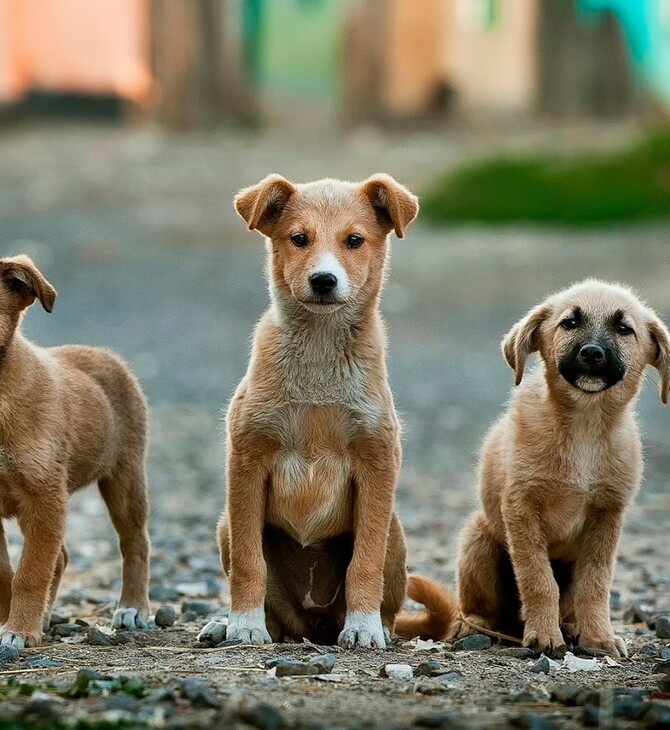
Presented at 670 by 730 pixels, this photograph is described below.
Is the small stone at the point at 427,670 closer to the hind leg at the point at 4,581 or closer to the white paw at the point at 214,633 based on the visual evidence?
the white paw at the point at 214,633

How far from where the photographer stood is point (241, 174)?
21.1 metres

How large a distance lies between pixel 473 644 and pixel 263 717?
2113 mm

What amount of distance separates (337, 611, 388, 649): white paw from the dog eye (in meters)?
1.55

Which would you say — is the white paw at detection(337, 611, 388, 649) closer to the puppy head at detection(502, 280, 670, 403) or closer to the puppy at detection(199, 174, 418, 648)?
the puppy at detection(199, 174, 418, 648)

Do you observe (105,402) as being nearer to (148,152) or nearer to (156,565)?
(156,565)

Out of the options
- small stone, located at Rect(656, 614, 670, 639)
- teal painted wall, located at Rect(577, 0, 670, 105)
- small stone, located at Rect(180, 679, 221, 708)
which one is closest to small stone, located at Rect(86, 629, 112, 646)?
small stone, located at Rect(180, 679, 221, 708)

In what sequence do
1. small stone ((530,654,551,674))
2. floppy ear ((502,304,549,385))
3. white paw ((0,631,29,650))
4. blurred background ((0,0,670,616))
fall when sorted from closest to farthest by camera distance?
1. small stone ((530,654,551,674))
2. white paw ((0,631,29,650))
3. floppy ear ((502,304,549,385))
4. blurred background ((0,0,670,616))

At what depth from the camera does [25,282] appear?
20.2 feet

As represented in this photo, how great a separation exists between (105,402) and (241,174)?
14.7m

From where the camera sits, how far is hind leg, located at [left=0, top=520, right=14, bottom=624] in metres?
6.30

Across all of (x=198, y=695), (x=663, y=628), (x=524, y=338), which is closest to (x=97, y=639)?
(x=198, y=695)

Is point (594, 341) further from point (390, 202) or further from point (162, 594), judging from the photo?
point (162, 594)

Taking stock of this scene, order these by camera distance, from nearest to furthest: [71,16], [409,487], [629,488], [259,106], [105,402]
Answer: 1. [629,488]
2. [105,402]
3. [409,487]
4. [71,16]
5. [259,106]

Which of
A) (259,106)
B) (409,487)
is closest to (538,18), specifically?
(259,106)
